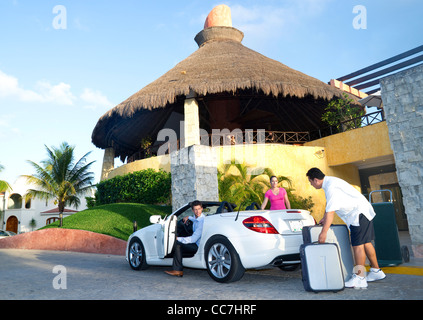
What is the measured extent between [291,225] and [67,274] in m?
4.25

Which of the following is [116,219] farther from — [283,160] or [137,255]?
[283,160]

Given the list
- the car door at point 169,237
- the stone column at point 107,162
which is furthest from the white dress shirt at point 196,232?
the stone column at point 107,162

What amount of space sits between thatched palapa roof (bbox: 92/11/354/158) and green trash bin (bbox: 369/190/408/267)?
10.4m

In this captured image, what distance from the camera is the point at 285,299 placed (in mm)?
3820

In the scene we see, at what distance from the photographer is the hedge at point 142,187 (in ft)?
52.5

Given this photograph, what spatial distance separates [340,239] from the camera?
453cm

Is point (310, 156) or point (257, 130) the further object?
point (257, 130)

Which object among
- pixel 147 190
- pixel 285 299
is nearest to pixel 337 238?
pixel 285 299

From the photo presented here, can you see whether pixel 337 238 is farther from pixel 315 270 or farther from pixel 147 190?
pixel 147 190

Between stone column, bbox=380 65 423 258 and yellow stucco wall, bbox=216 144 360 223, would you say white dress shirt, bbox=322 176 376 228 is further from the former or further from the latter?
yellow stucco wall, bbox=216 144 360 223

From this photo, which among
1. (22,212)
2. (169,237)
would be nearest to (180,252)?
(169,237)

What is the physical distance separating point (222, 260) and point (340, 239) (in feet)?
5.70

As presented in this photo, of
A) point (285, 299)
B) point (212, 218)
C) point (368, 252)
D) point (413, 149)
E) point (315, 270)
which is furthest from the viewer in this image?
point (413, 149)

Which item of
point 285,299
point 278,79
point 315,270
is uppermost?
point 278,79
